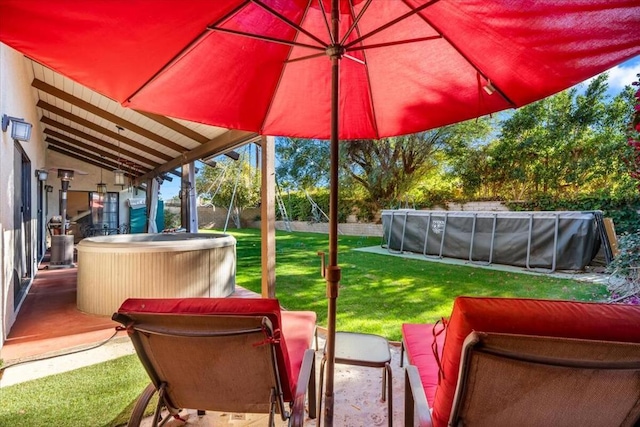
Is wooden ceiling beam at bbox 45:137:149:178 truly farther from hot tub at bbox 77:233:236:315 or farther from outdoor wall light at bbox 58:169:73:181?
hot tub at bbox 77:233:236:315

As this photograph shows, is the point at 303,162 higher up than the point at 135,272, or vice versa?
the point at 303,162

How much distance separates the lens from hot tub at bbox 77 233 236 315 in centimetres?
386

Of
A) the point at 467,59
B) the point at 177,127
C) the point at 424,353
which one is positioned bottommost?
the point at 424,353

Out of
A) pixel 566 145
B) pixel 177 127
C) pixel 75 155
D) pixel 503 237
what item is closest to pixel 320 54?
A: pixel 177 127

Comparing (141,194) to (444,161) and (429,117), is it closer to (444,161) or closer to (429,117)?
(444,161)

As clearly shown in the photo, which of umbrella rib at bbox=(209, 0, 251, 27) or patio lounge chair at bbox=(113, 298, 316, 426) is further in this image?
umbrella rib at bbox=(209, 0, 251, 27)

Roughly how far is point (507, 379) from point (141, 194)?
15842 mm

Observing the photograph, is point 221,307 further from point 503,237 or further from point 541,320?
point 503,237

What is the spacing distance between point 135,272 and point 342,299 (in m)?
2.69

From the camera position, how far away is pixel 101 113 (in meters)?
6.05

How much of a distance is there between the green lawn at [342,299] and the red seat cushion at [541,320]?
2.12 meters

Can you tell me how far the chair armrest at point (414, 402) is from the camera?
1178mm

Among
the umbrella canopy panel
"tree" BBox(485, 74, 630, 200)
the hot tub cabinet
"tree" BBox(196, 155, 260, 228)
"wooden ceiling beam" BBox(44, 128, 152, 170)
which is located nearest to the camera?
the umbrella canopy panel

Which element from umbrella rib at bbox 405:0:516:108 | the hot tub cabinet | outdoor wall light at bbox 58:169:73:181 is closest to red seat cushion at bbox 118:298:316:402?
umbrella rib at bbox 405:0:516:108
